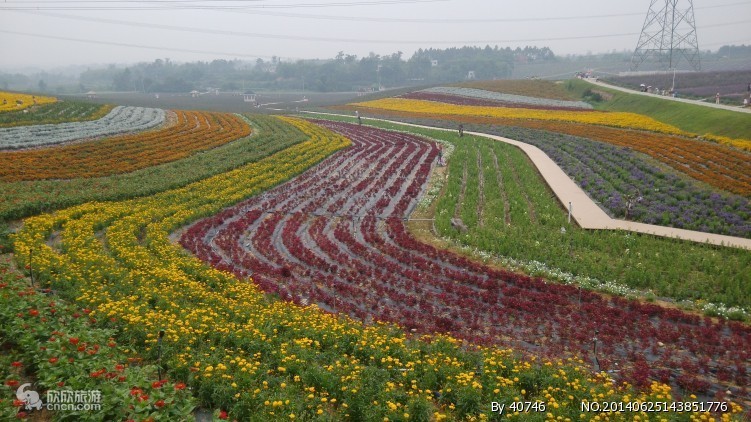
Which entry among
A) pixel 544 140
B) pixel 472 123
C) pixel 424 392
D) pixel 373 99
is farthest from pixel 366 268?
pixel 373 99

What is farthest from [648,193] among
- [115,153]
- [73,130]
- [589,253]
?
[73,130]

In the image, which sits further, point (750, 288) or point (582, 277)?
point (582, 277)

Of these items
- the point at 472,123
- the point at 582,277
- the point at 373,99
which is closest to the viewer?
the point at 582,277

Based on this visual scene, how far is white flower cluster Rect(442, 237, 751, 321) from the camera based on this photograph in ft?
36.4

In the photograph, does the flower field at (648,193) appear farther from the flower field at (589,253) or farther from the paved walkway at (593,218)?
the flower field at (589,253)

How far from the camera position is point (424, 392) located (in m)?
7.82

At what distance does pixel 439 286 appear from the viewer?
1310 cm

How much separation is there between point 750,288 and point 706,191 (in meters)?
9.55

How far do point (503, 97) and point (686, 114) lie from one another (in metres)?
31.1

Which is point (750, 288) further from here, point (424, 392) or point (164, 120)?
point (164, 120)
